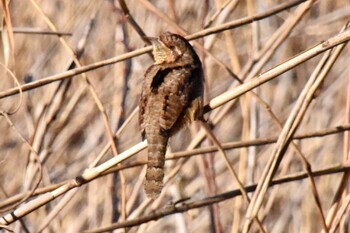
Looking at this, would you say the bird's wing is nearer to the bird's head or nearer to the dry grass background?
the bird's head

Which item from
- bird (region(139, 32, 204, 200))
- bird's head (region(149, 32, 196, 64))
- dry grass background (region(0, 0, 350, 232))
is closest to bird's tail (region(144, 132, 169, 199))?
bird (region(139, 32, 204, 200))

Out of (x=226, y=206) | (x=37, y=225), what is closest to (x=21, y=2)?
(x=37, y=225)

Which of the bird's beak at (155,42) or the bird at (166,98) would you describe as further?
the bird's beak at (155,42)

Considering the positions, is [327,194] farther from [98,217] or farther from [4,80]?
[4,80]

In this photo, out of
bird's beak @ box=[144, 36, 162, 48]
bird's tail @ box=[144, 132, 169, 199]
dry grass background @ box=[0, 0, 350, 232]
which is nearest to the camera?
bird's tail @ box=[144, 132, 169, 199]

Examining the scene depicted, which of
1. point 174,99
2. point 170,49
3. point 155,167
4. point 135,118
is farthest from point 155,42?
point 135,118

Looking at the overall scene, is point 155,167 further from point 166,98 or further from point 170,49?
point 170,49

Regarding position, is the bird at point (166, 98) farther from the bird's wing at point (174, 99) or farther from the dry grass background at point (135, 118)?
the dry grass background at point (135, 118)

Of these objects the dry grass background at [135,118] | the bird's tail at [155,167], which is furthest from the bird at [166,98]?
the dry grass background at [135,118]
